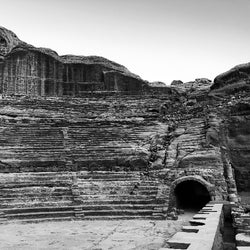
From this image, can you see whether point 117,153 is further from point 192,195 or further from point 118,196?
point 192,195

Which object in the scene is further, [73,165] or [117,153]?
[117,153]

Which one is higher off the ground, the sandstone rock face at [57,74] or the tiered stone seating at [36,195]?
the sandstone rock face at [57,74]

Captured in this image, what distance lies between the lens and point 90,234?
1073 cm

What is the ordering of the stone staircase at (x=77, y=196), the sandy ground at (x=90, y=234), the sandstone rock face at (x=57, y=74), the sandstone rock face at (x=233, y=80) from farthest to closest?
the sandstone rock face at (x=57, y=74) → the sandstone rock face at (x=233, y=80) → the stone staircase at (x=77, y=196) → the sandy ground at (x=90, y=234)

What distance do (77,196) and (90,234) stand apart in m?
4.20

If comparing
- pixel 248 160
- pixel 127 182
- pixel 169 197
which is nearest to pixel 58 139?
pixel 127 182

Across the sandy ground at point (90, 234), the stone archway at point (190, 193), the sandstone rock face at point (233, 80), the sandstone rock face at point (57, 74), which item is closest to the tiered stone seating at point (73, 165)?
the stone archway at point (190, 193)

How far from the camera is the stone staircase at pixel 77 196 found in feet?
45.3

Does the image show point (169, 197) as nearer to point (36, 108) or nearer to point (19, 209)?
point (19, 209)

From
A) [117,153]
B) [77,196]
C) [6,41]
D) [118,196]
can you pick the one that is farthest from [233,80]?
[6,41]

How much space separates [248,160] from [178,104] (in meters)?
11.4

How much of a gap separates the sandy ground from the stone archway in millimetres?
1632

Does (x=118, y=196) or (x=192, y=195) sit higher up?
(x=118, y=196)

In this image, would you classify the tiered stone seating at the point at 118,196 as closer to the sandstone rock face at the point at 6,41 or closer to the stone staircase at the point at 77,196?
the stone staircase at the point at 77,196
